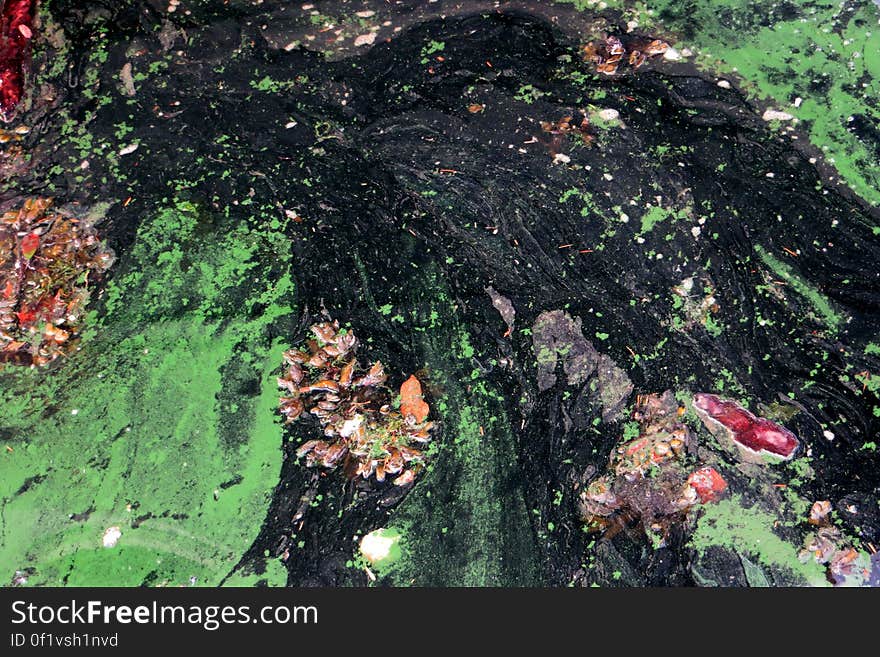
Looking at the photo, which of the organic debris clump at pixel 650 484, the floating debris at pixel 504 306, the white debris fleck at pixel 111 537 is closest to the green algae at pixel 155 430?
the white debris fleck at pixel 111 537

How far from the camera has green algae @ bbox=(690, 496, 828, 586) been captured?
5.92ft

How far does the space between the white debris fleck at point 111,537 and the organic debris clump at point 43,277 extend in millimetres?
548

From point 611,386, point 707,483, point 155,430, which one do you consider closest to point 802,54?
point 611,386

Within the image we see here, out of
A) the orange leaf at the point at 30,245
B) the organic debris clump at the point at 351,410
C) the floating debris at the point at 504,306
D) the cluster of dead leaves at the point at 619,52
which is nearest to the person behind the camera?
the organic debris clump at the point at 351,410

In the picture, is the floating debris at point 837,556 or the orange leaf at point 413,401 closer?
the floating debris at point 837,556

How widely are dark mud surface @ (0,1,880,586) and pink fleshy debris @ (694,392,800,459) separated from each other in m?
0.03

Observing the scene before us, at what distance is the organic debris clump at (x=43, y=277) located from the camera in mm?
2070

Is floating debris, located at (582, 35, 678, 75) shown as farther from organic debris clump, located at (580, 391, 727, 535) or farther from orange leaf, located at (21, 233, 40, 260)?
orange leaf, located at (21, 233, 40, 260)

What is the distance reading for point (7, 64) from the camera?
7.86 feet

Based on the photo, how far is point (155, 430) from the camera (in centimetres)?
197

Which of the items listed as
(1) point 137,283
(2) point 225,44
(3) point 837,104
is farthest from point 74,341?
(3) point 837,104

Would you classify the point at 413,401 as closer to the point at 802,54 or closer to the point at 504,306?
the point at 504,306

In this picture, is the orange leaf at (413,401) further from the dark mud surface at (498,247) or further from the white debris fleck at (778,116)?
the white debris fleck at (778,116)

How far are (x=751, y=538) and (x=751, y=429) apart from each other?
0.29 meters
